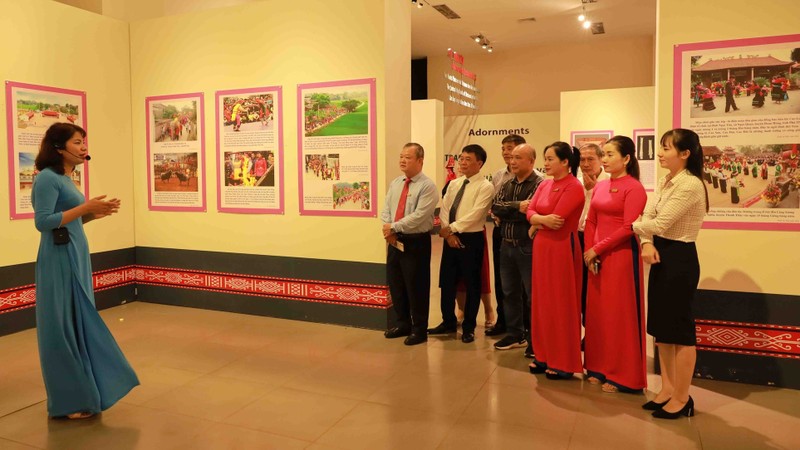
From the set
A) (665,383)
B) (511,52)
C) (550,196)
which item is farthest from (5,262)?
(511,52)

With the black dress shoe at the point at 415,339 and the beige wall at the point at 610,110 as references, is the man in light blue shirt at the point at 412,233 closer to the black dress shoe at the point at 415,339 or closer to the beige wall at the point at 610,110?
the black dress shoe at the point at 415,339

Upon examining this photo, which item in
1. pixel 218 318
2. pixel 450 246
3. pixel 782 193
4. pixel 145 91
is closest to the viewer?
pixel 782 193

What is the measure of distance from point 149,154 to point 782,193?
596 cm

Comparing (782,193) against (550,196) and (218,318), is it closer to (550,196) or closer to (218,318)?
(550,196)

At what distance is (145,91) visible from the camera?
6449 millimetres

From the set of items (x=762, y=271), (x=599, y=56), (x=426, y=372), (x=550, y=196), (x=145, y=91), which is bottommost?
(x=426, y=372)

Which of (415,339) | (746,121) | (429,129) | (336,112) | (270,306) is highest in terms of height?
(429,129)

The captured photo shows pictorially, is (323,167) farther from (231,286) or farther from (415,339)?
A: (415,339)

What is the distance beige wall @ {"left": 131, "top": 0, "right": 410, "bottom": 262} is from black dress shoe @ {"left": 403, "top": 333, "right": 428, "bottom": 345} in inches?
32.3

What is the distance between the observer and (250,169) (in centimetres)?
596

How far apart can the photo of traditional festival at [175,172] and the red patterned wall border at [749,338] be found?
5.01 m

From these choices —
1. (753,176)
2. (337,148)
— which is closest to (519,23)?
(337,148)

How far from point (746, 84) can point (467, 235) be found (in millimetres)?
2318

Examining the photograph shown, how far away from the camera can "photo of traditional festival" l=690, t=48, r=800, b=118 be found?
12.7ft
